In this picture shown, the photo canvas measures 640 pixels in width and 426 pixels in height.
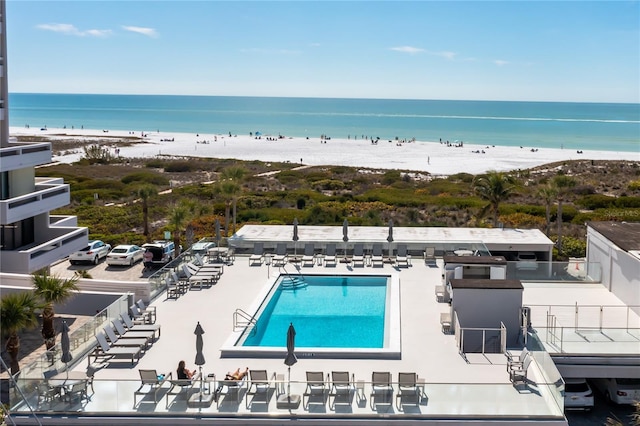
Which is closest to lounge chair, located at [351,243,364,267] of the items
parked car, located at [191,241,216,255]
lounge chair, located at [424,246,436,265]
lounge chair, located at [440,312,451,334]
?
lounge chair, located at [424,246,436,265]

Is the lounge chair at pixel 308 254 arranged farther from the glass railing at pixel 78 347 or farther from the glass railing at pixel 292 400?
the glass railing at pixel 292 400

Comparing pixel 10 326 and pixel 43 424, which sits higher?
pixel 10 326

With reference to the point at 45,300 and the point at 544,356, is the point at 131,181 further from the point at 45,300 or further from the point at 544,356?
the point at 544,356

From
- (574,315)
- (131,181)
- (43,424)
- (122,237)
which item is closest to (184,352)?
(43,424)

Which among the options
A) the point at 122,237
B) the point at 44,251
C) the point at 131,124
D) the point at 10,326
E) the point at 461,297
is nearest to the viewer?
the point at 10,326

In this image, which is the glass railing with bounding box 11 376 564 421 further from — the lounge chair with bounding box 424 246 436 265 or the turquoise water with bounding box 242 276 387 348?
the lounge chair with bounding box 424 246 436 265

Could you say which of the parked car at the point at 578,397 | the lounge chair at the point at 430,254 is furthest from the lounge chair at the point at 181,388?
the lounge chair at the point at 430,254

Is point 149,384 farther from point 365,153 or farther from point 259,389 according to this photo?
point 365,153
